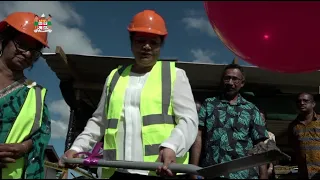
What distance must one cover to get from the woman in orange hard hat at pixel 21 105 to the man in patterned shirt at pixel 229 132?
1.29 meters

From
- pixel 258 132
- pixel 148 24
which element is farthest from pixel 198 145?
pixel 148 24

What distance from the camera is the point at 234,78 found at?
3.65 meters

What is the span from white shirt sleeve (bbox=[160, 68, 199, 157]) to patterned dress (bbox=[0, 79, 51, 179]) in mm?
801

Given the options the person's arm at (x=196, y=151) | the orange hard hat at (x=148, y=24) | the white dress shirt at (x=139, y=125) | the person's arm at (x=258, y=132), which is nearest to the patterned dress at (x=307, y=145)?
the person's arm at (x=258, y=132)

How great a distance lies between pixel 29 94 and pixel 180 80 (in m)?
0.92

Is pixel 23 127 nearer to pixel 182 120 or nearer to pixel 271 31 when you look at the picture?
pixel 182 120

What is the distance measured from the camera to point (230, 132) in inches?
131

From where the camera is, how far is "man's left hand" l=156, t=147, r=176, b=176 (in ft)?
6.08

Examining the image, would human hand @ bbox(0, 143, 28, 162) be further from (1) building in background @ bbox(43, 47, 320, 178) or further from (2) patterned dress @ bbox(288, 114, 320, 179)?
(1) building in background @ bbox(43, 47, 320, 178)

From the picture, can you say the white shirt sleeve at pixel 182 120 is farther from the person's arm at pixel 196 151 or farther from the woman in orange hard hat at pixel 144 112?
the person's arm at pixel 196 151

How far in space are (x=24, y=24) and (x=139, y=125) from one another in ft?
3.30

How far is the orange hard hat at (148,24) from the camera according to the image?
97.7 inches

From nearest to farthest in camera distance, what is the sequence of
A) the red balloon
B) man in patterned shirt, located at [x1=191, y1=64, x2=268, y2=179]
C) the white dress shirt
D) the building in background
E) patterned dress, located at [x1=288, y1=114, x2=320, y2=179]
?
the red balloon, the white dress shirt, man in patterned shirt, located at [x1=191, y1=64, x2=268, y2=179], patterned dress, located at [x1=288, y1=114, x2=320, y2=179], the building in background

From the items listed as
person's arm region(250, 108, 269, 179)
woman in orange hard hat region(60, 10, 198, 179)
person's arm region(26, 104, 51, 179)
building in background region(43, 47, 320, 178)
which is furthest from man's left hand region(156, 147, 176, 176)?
building in background region(43, 47, 320, 178)
